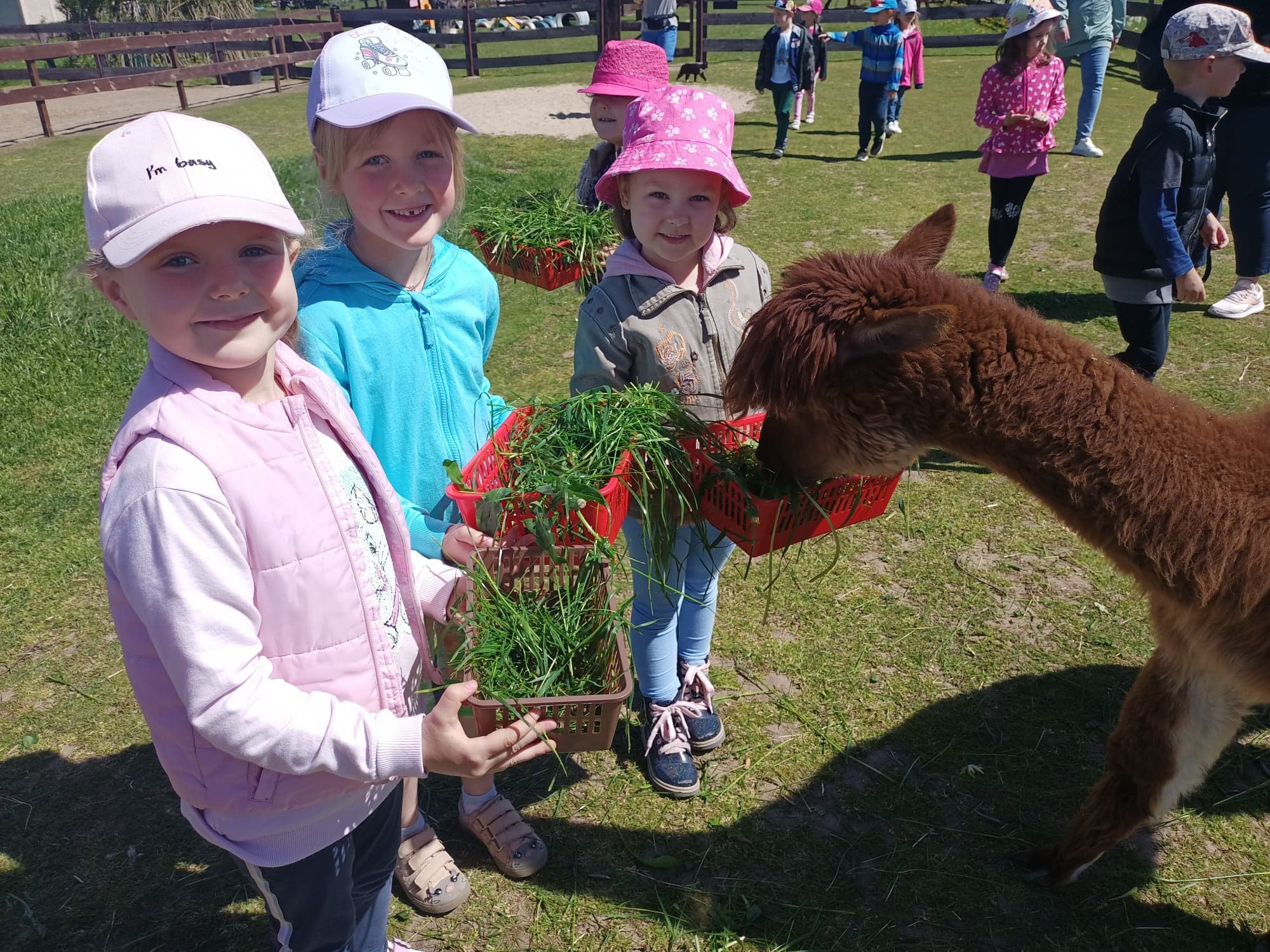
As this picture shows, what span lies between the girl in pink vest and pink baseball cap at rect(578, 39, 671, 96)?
3786 millimetres

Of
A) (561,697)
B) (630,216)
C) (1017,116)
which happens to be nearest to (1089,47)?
(1017,116)

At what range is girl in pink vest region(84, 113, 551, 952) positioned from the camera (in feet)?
4.74

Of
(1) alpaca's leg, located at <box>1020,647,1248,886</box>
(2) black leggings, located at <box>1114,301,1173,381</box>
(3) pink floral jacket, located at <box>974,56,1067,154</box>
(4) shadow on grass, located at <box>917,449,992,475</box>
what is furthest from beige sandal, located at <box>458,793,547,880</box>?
(3) pink floral jacket, located at <box>974,56,1067,154</box>

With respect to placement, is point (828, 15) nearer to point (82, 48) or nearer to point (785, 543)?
point (82, 48)

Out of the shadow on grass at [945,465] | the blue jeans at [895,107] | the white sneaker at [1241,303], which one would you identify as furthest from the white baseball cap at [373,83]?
the blue jeans at [895,107]

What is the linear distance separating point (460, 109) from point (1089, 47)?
1006cm

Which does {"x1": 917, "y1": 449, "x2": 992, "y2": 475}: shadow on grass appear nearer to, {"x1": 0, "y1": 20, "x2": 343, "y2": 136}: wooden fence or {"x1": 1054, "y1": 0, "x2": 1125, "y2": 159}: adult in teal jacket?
{"x1": 1054, "y1": 0, "x2": 1125, "y2": 159}: adult in teal jacket

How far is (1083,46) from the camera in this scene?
11.5 m

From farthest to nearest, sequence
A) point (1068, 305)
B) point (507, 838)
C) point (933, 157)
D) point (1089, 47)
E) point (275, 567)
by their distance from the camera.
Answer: point (933, 157)
point (1089, 47)
point (1068, 305)
point (507, 838)
point (275, 567)

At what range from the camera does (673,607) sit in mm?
2867

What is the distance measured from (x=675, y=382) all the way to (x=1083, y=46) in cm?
1180

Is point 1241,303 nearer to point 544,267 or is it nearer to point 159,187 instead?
point 544,267

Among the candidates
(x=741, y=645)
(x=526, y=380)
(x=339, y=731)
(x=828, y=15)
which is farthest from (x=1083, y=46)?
A: (x=828, y=15)

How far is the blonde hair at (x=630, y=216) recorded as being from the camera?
2.71m
